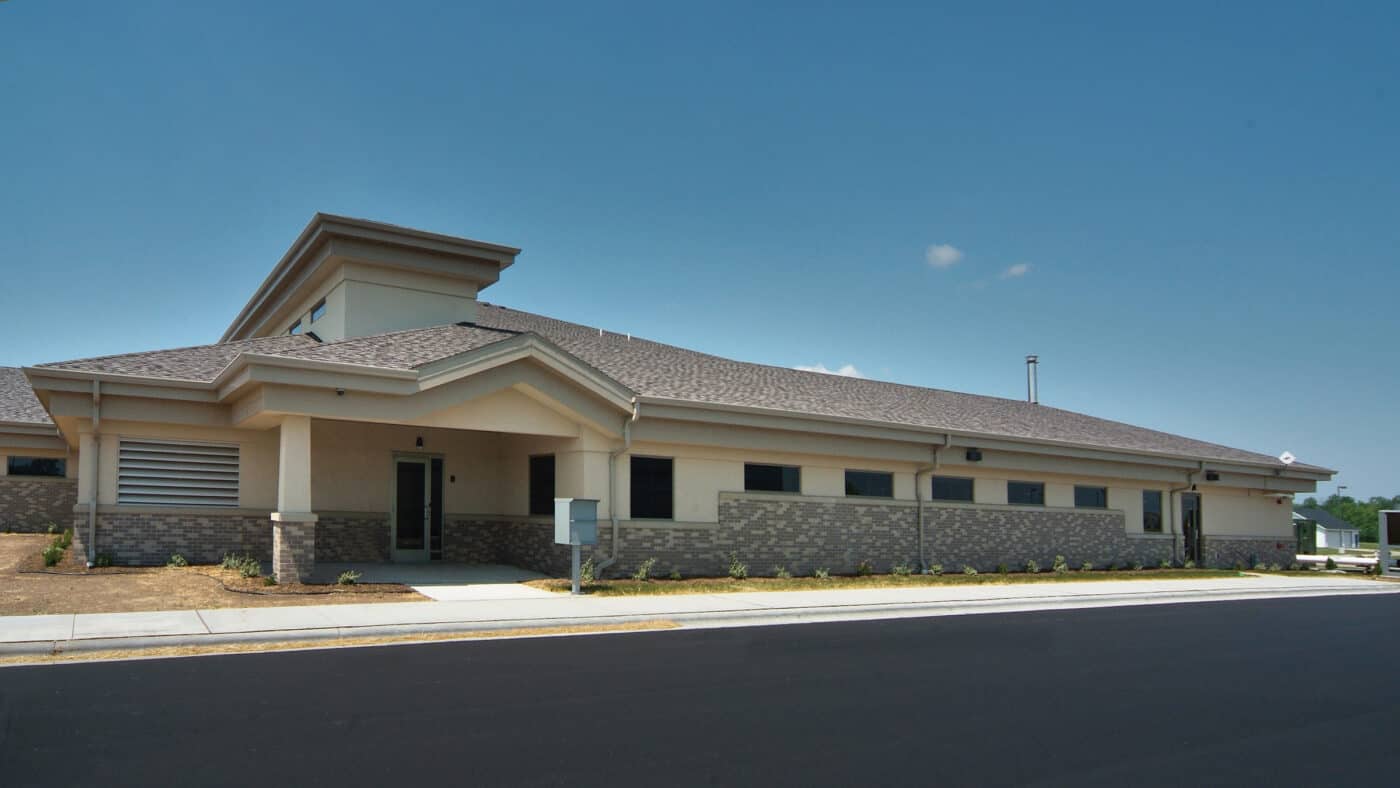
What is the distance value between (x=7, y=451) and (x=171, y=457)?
11839 mm

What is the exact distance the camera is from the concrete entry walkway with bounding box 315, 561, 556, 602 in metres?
15.9

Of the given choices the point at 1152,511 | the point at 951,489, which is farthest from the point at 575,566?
the point at 1152,511

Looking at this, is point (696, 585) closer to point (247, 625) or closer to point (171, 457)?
point (247, 625)

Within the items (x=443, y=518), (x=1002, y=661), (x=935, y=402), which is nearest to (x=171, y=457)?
(x=443, y=518)

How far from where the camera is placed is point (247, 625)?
11727 mm

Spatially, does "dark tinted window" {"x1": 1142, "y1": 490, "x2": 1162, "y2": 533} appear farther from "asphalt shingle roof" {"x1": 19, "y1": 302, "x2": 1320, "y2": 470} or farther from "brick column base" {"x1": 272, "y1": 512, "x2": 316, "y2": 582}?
"brick column base" {"x1": 272, "y1": 512, "x2": 316, "y2": 582}

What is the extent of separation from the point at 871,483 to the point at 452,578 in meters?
9.75

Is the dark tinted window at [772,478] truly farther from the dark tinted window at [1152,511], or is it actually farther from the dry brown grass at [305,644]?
the dark tinted window at [1152,511]

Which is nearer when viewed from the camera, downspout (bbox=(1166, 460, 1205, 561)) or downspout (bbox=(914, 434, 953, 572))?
downspout (bbox=(914, 434, 953, 572))

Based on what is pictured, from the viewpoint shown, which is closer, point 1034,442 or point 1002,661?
point 1002,661

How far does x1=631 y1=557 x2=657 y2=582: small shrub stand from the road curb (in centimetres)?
399

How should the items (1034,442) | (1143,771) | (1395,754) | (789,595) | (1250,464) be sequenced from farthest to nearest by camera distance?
(1250,464) → (1034,442) → (789,595) → (1395,754) → (1143,771)

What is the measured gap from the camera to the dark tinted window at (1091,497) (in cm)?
2704

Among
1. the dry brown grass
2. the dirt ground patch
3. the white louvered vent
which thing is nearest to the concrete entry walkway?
the dirt ground patch
